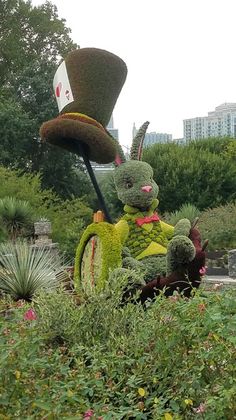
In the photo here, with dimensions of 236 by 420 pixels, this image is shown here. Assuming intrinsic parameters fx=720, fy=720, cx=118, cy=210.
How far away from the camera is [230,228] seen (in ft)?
44.9

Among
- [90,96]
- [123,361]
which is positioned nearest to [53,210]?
[90,96]

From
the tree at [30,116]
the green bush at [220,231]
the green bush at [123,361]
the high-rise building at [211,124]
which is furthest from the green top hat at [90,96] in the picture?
the high-rise building at [211,124]

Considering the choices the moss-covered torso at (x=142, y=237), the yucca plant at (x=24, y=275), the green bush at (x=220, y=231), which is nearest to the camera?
the moss-covered torso at (x=142, y=237)

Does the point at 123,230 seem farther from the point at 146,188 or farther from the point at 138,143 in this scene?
the point at 138,143

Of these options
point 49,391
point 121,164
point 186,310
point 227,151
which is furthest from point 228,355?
point 227,151

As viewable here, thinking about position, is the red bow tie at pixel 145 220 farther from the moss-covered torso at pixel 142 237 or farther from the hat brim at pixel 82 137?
the hat brim at pixel 82 137

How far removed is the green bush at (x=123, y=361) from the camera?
296 cm

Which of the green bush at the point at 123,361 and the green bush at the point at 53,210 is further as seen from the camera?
the green bush at the point at 53,210

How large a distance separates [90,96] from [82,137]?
591 mm

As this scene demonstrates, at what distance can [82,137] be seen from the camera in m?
7.63

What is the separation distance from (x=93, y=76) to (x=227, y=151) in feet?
55.9

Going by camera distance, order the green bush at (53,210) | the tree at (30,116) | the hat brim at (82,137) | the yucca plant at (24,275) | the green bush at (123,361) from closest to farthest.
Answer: the green bush at (123,361)
the hat brim at (82,137)
the yucca plant at (24,275)
the green bush at (53,210)
the tree at (30,116)

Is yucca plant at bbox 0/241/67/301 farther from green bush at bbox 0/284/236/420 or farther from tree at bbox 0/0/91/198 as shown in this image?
tree at bbox 0/0/91/198

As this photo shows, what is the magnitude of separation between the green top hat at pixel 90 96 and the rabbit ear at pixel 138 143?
413 millimetres
